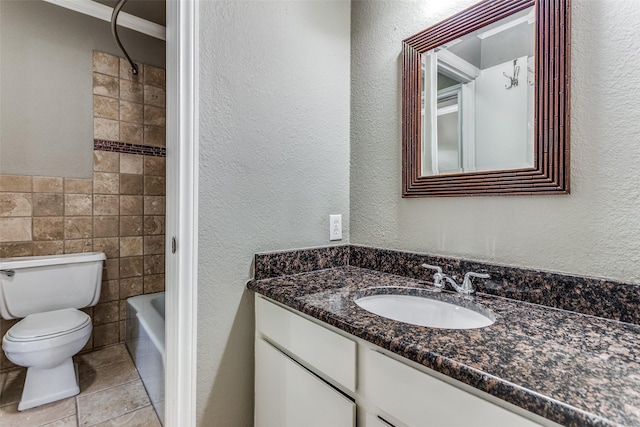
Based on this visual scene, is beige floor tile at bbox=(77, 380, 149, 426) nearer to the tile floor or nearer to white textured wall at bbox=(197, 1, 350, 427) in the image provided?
the tile floor

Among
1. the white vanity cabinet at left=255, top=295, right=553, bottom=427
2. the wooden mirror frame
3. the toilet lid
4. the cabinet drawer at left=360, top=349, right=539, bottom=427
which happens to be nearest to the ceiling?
the wooden mirror frame

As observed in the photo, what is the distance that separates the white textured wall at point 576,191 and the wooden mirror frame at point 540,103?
25 mm

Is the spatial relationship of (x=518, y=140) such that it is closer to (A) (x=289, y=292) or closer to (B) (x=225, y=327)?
(A) (x=289, y=292)

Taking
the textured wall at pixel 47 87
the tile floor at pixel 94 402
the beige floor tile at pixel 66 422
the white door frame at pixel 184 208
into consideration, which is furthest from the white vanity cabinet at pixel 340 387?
the textured wall at pixel 47 87

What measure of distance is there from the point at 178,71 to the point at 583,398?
1.28 m

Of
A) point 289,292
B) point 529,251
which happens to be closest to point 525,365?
point 529,251

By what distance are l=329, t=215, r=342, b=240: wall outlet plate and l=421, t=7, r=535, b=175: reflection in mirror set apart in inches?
17.2

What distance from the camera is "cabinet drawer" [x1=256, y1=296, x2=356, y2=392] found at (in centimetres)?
76

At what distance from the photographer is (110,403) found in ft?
5.42

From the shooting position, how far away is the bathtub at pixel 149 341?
1502mm

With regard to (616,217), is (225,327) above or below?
below

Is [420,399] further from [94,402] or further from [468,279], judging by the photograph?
[94,402]

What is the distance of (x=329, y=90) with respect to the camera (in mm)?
1393

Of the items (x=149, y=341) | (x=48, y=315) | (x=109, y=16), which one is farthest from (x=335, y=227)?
(x=109, y=16)
